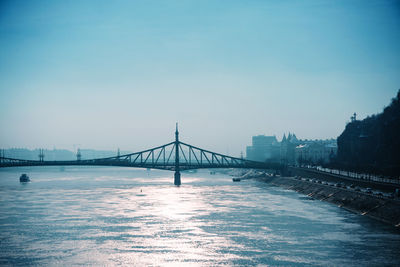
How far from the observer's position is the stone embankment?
5528 cm

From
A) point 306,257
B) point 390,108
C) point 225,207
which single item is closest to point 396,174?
point 390,108

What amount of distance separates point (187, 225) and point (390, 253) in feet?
82.6

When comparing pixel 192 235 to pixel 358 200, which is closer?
pixel 192 235

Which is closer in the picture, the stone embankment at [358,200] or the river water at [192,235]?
the river water at [192,235]

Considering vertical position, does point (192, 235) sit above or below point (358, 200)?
below

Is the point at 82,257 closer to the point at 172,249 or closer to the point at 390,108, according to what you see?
the point at 172,249

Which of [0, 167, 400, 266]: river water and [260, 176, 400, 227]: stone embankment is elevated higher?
[260, 176, 400, 227]: stone embankment

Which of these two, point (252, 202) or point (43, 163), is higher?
point (43, 163)

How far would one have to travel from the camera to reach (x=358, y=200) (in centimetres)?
6781

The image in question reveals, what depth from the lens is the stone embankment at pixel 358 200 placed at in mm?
55281

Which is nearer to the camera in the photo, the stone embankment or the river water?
the river water

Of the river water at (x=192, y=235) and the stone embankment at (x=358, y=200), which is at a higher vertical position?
the stone embankment at (x=358, y=200)

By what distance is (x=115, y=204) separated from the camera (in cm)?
7881

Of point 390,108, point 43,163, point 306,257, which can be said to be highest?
point 390,108
